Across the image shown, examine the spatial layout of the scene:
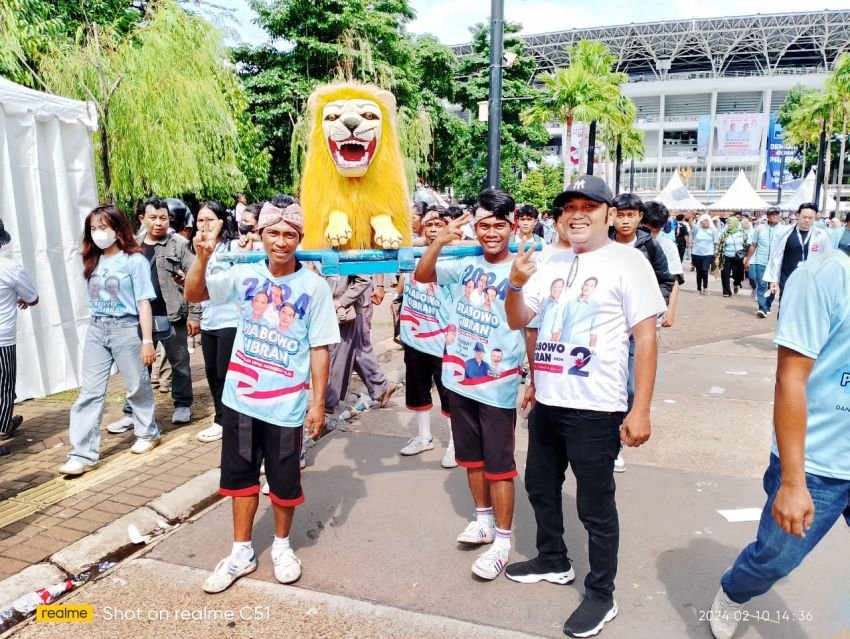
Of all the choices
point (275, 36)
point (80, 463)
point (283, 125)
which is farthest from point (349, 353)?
point (275, 36)

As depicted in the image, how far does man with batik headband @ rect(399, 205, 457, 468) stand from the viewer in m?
4.48

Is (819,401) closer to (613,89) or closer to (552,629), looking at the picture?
(552,629)

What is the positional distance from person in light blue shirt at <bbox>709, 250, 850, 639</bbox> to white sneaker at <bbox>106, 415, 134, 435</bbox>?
4614 mm

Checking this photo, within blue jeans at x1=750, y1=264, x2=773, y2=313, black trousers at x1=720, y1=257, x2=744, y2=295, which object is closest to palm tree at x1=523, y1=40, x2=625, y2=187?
black trousers at x1=720, y1=257, x2=744, y2=295

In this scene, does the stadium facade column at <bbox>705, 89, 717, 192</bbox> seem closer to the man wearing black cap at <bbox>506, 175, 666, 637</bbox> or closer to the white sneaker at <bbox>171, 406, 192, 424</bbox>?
the white sneaker at <bbox>171, 406, 192, 424</bbox>

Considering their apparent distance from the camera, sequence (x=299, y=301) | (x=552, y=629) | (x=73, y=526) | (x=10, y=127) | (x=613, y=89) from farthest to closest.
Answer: (x=613, y=89), (x=10, y=127), (x=73, y=526), (x=299, y=301), (x=552, y=629)

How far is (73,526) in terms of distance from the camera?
142 inches

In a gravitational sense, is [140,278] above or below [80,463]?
above

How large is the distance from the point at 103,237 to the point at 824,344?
420 cm

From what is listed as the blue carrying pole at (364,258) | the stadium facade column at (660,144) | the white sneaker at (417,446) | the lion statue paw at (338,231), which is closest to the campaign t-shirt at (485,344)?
the blue carrying pole at (364,258)

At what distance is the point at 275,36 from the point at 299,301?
745 inches

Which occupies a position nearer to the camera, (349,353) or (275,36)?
(349,353)

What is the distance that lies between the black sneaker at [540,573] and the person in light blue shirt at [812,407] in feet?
3.31

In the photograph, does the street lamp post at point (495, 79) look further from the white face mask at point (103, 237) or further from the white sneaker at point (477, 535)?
the white sneaker at point (477, 535)
